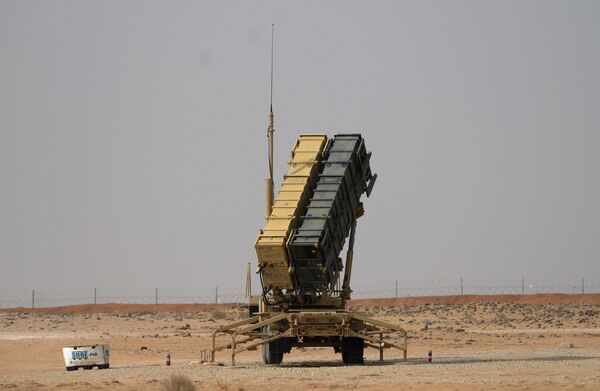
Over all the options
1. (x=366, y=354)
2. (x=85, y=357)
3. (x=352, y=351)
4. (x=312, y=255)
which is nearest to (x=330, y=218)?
(x=312, y=255)

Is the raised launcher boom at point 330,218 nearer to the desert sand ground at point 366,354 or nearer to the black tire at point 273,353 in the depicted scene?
the black tire at point 273,353

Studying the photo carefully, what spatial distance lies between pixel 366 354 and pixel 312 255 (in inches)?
480

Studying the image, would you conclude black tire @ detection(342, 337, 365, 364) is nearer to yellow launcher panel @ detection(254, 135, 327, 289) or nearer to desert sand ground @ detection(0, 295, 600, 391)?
desert sand ground @ detection(0, 295, 600, 391)

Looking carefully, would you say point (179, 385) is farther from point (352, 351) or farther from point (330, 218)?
point (352, 351)

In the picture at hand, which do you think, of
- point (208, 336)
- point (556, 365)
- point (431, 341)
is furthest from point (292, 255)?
point (208, 336)

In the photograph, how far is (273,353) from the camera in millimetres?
41719

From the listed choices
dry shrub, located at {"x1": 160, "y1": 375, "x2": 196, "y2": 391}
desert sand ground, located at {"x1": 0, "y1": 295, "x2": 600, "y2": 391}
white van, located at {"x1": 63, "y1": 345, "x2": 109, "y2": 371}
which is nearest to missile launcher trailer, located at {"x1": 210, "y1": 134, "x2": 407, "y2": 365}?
desert sand ground, located at {"x1": 0, "y1": 295, "x2": 600, "y2": 391}

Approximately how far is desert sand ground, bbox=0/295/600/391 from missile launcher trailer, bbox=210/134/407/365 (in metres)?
0.97

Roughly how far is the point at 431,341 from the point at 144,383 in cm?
2350

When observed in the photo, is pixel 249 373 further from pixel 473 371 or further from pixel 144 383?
pixel 473 371

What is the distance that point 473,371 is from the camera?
1467 inches

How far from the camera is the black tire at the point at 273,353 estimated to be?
41594 millimetres

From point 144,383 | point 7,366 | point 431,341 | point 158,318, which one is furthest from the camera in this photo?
point 158,318

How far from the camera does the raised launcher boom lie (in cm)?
3978
